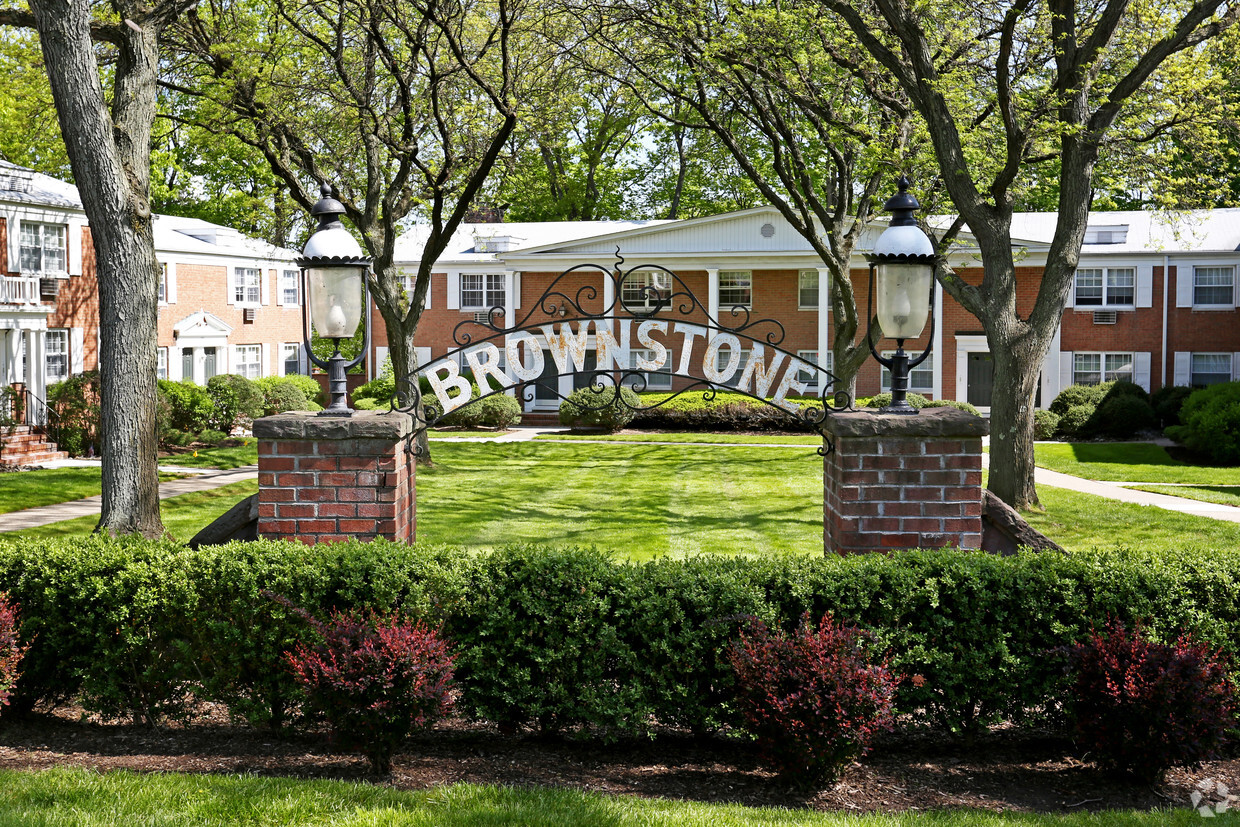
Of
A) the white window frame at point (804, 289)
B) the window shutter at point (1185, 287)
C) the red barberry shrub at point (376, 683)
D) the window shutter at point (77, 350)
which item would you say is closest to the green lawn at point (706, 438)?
the white window frame at point (804, 289)

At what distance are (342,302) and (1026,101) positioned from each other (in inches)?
411

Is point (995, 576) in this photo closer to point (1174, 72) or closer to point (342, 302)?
point (342, 302)

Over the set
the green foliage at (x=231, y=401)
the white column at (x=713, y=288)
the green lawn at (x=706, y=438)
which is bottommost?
the green lawn at (x=706, y=438)

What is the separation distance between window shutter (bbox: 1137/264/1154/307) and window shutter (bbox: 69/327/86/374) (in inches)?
1110

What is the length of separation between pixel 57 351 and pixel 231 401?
3.97 m

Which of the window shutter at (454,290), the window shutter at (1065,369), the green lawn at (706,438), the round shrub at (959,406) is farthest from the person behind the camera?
the window shutter at (454,290)

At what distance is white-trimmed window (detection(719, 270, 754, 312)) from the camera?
103 ft

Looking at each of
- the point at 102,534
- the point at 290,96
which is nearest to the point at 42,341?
the point at 290,96

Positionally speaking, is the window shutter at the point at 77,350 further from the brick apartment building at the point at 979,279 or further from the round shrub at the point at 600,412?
the round shrub at the point at 600,412

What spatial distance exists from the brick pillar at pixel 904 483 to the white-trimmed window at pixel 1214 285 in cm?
2778

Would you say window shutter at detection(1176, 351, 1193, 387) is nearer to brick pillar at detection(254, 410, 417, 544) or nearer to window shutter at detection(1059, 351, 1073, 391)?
window shutter at detection(1059, 351, 1073, 391)

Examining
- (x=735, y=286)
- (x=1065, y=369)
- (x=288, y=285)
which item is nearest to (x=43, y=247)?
(x=288, y=285)

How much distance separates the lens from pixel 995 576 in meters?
4.79

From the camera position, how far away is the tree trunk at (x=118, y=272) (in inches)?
353
